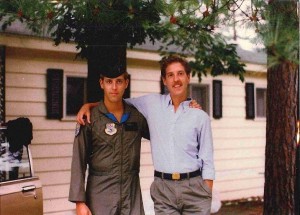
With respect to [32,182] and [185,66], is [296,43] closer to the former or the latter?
[185,66]

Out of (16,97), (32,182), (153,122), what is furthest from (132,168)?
(16,97)

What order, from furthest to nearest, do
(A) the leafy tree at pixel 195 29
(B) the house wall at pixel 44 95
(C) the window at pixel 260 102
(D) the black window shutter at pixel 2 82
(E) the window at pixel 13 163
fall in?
(C) the window at pixel 260 102
(B) the house wall at pixel 44 95
(D) the black window shutter at pixel 2 82
(E) the window at pixel 13 163
(A) the leafy tree at pixel 195 29

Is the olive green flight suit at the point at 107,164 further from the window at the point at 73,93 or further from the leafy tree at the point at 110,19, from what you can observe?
the window at the point at 73,93

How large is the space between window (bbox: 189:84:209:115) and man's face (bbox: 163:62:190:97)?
264 inches

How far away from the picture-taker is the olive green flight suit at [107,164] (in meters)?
3.82

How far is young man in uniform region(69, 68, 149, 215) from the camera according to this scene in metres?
3.82

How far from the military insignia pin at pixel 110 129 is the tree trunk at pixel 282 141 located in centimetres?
345

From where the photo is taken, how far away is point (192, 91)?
10.7m

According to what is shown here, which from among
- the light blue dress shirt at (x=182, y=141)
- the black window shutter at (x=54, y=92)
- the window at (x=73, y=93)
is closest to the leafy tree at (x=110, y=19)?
the light blue dress shirt at (x=182, y=141)

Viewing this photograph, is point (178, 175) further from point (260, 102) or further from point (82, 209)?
point (260, 102)

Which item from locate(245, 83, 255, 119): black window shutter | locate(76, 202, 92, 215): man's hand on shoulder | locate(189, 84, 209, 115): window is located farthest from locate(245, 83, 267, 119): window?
locate(76, 202, 92, 215): man's hand on shoulder

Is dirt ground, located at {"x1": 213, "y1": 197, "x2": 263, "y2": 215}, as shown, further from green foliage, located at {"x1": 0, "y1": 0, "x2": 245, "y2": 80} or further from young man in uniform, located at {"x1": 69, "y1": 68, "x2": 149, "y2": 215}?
young man in uniform, located at {"x1": 69, "y1": 68, "x2": 149, "y2": 215}

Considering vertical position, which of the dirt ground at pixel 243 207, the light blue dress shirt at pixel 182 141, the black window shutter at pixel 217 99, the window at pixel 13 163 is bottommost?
the dirt ground at pixel 243 207

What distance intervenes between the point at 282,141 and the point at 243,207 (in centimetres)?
426
